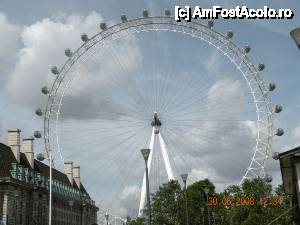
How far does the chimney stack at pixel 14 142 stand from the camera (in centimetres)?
10412

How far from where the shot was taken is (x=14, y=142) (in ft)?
345

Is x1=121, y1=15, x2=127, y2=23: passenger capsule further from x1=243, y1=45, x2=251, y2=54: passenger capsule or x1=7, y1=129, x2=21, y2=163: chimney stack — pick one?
x1=7, y1=129, x2=21, y2=163: chimney stack

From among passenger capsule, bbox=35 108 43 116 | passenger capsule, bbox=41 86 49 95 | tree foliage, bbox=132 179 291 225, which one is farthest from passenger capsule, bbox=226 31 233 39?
passenger capsule, bbox=35 108 43 116

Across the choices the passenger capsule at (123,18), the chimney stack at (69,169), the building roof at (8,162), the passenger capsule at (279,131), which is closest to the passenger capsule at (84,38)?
the passenger capsule at (123,18)

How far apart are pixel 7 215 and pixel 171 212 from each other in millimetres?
29631

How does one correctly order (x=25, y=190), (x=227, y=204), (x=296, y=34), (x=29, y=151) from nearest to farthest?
1. (x=296, y=34)
2. (x=227, y=204)
3. (x=25, y=190)
4. (x=29, y=151)

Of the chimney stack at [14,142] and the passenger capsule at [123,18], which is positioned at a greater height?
the passenger capsule at [123,18]

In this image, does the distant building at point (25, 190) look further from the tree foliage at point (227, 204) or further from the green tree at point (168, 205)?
the tree foliage at point (227, 204)

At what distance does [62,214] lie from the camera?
12700cm

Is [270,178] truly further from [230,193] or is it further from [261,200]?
[230,193]

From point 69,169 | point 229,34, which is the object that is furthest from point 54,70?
point 69,169

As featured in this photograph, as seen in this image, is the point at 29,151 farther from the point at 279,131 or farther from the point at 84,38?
the point at 279,131

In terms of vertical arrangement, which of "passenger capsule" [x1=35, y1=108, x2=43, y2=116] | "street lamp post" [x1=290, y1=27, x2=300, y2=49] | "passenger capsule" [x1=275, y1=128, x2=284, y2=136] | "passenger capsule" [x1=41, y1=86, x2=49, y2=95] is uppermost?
"passenger capsule" [x1=41, y1=86, x2=49, y2=95]

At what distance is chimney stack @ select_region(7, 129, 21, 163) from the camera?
104 metres
